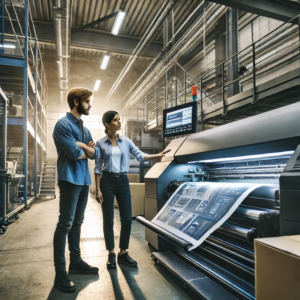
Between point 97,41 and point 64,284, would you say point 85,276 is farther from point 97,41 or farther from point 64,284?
point 97,41

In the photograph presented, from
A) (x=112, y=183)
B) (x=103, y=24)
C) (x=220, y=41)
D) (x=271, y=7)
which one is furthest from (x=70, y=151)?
(x=103, y=24)

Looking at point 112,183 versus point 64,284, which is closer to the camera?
point 64,284

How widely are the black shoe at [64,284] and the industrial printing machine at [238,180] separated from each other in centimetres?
70

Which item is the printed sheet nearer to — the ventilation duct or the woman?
the woman

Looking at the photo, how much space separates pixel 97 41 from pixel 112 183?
26.5 feet

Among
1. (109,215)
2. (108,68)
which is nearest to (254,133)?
(109,215)

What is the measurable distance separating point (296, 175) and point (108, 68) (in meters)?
12.5

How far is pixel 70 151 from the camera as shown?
1.86 metres

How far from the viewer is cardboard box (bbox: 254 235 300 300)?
2.89ft

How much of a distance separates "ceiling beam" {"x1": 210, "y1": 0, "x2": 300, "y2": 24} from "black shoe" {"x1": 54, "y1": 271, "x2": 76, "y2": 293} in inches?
167

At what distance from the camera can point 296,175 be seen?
3.98 feet

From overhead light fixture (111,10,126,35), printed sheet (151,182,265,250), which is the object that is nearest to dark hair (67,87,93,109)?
printed sheet (151,182,265,250)

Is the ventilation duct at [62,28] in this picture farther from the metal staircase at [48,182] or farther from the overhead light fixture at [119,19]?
the metal staircase at [48,182]

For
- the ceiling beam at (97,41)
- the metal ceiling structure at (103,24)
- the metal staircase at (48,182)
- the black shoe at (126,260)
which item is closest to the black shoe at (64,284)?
the black shoe at (126,260)
